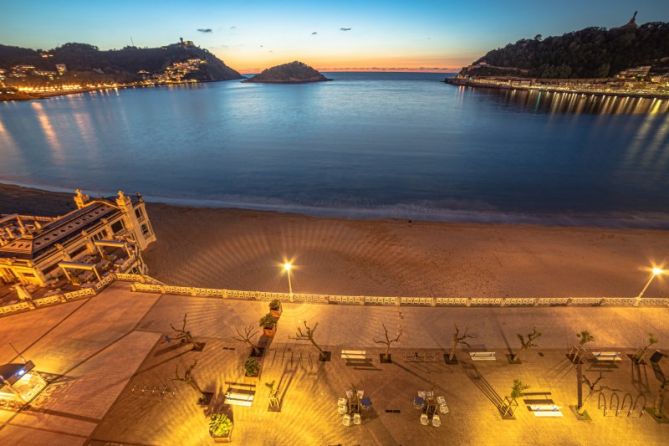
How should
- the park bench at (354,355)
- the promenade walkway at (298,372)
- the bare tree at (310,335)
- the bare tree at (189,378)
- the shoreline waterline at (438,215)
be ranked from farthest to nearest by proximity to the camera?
the shoreline waterline at (438,215) < the park bench at (354,355) < the bare tree at (310,335) < the bare tree at (189,378) < the promenade walkway at (298,372)

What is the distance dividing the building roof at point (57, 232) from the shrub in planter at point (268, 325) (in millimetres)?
18924

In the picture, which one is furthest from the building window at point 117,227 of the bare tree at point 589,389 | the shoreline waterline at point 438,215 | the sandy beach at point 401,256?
the bare tree at point 589,389

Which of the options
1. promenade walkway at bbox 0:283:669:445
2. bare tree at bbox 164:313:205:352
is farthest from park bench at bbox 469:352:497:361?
bare tree at bbox 164:313:205:352

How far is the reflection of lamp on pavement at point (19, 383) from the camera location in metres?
14.3

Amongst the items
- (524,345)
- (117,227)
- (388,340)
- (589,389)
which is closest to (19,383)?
(117,227)

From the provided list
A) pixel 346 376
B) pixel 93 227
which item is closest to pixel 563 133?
pixel 346 376

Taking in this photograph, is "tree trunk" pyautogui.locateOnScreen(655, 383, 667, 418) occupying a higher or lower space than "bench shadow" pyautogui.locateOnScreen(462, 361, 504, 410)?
higher

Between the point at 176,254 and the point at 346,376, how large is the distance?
83.9ft

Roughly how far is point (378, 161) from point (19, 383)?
63.3 m

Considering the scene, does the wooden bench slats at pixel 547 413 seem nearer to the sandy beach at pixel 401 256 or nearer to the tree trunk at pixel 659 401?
the tree trunk at pixel 659 401

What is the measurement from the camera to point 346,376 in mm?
15961

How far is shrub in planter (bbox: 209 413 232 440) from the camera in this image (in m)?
12.7

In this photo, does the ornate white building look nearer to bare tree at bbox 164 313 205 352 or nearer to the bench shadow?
bare tree at bbox 164 313 205 352

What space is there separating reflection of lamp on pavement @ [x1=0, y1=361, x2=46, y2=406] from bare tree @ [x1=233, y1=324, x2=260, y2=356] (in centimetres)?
991
